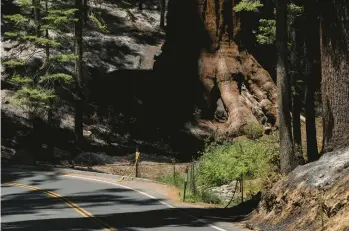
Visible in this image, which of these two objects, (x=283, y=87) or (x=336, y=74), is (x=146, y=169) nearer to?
(x=283, y=87)

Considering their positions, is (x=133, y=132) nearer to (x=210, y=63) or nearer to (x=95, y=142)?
(x=95, y=142)

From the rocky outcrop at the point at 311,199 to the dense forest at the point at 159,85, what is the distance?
289 inches

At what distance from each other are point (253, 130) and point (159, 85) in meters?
9.41

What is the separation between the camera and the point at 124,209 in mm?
17781

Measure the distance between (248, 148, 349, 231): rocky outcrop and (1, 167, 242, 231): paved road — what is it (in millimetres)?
1283

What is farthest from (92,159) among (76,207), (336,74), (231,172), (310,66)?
(336,74)

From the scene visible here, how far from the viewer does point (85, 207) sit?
59.3 feet

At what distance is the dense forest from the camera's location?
95.2ft

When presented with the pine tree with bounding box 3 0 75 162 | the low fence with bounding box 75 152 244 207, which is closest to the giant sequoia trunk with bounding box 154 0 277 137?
the low fence with bounding box 75 152 244 207

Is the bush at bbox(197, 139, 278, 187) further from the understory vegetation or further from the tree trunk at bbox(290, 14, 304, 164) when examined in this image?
the tree trunk at bbox(290, 14, 304, 164)

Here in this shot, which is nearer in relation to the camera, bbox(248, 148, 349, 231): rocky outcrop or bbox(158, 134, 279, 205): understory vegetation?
bbox(248, 148, 349, 231): rocky outcrop

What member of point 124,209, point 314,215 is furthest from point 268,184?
point 124,209

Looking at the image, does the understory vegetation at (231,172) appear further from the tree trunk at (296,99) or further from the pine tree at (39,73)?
the pine tree at (39,73)

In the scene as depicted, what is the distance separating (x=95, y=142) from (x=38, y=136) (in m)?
4.22
